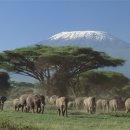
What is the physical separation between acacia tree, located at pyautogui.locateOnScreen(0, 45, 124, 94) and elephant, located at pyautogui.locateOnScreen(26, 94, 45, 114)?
61.9 feet

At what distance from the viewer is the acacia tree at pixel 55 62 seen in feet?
188

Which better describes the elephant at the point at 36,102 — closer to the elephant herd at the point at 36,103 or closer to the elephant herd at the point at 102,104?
the elephant herd at the point at 36,103

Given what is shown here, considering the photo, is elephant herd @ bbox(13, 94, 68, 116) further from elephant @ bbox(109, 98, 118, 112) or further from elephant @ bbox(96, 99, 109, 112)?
elephant @ bbox(96, 99, 109, 112)

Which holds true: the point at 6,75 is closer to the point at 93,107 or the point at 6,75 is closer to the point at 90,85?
the point at 90,85

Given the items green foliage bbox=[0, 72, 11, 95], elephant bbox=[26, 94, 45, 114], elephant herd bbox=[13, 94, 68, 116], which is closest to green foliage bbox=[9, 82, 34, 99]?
green foliage bbox=[0, 72, 11, 95]

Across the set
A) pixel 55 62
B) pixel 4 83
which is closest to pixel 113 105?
pixel 55 62

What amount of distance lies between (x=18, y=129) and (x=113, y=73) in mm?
47481

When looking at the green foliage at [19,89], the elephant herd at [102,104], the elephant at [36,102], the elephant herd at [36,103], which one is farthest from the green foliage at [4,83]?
the elephant at [36,102]

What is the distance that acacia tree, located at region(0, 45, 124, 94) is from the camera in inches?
2254

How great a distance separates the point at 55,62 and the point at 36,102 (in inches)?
841

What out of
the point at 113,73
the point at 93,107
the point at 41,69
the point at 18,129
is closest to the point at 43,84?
the point at 41,69

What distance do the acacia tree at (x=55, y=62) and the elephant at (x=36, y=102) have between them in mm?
18882

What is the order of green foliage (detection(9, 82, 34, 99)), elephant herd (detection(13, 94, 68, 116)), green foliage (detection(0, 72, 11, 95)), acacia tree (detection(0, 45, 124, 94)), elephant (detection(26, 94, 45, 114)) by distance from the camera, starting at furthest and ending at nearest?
1. green foliage (detection(9, 82, 34, 99))
2. green foliage (detection(0, 72, 11, 95))
3. acacia tree (detection(0, 45, 124, 94))
4. elephant (detection(26, 94, 45, 114))
5. elephant herd (detection(13, 94, 68, 116))

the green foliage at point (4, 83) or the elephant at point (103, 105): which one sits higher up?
the green foliage at point (4, 83)
